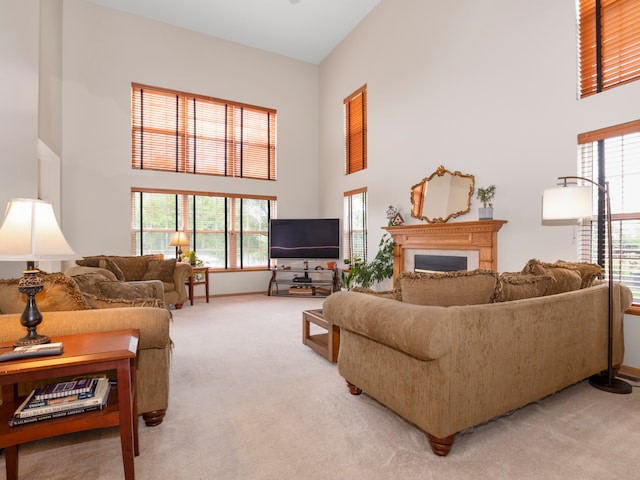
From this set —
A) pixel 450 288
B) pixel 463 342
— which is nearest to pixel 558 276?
pixel 450 288

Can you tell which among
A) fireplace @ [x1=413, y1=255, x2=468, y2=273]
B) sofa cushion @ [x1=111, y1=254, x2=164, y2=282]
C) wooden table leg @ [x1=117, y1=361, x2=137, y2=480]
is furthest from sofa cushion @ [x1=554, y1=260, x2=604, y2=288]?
sofa cushion @ [x1=111, y1=254, x2=164, y2=282]

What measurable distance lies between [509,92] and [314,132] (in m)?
4.57

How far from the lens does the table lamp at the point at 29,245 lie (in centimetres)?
155

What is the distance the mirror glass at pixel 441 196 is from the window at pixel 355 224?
1.44m

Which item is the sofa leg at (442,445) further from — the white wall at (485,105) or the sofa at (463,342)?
the white wall at (485,105)

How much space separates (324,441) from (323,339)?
1.60 meters

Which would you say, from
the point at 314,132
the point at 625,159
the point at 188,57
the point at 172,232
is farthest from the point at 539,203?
the point at 188,57

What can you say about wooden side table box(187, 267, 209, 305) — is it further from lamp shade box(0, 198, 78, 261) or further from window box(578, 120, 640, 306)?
window box(578, 120, 640, 306)

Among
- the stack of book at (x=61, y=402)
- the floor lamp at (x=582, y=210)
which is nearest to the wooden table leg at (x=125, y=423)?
the stack of book at (x=61, y=402)

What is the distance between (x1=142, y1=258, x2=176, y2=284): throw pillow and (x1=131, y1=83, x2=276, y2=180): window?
6.49ft

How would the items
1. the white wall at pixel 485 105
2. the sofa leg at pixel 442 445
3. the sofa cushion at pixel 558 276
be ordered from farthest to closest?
the white wall at pixel 485 105 → the sofa cushion at pixel 558 276 → the sofa leg at pixel 442 445

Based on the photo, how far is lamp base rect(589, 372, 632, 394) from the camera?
2.53 meters

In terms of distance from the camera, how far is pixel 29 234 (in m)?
1.59

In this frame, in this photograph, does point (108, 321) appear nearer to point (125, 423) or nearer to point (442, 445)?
point (125, 423)
